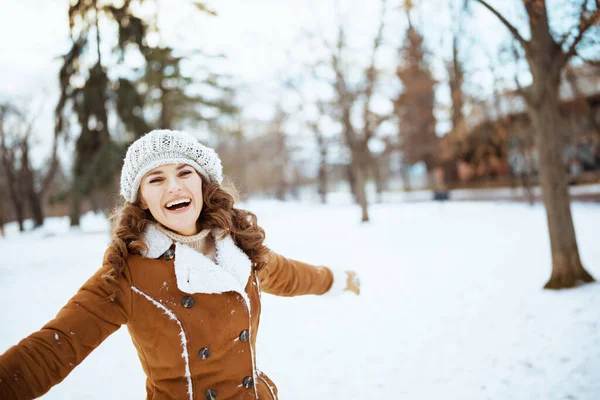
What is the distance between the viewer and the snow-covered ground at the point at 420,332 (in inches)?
133

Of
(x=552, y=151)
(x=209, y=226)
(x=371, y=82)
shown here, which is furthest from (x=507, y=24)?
(x=371, y=82)

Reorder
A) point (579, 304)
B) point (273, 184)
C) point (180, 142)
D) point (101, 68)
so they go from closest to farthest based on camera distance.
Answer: point (180, 142) < point (579, 304) < point (101, 68) < point (273, 184)

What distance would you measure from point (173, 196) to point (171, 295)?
15.5 inches

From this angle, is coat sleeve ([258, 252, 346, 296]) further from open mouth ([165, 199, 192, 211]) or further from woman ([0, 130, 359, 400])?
open mouth ([165, 199, 192, 211])

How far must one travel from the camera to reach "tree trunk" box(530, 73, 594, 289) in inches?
205

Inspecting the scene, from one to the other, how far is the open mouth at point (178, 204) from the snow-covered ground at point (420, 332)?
2415 mm

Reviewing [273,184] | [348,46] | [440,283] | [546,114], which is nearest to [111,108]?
[348,46]

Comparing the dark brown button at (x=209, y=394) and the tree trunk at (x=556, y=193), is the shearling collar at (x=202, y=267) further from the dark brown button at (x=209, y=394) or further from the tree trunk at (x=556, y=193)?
the tree trunk at (x=556, y=193)

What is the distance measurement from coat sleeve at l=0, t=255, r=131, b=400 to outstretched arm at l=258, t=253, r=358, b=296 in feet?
2.22

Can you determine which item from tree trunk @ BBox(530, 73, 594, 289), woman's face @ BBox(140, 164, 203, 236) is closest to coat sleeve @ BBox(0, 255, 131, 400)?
woman's face @ BBox(140, 164, 203, 236)

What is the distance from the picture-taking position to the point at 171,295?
1.49m

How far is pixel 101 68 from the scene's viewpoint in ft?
38.3

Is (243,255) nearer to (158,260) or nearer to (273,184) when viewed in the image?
(158,260)

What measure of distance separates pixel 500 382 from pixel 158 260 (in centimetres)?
312
